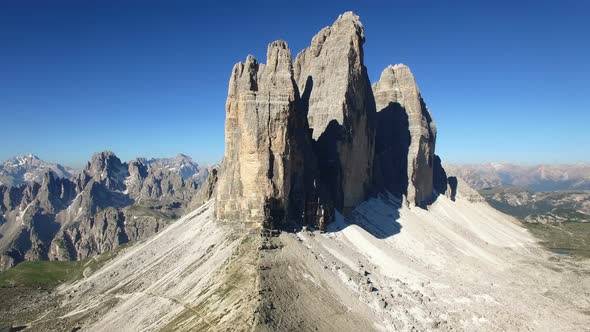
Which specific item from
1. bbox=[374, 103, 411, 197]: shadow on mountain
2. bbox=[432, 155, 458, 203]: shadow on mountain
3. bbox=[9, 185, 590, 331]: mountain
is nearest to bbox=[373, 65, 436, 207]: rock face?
bbox=[374, 103, 411, 197]: shadow on mountain

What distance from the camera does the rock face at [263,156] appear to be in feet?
212

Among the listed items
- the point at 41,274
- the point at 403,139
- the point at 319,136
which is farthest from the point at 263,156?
the point at 41,274

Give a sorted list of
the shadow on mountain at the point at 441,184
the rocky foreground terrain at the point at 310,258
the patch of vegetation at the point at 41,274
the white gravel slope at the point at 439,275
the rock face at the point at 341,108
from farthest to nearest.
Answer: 1. the shadow on mountain at the point at 441,184
2. the patch of vegetation at the point at 41,274
3. the rock face at the point at 341,108
4. the white gravel slope at the point at 439,275
5. the rocky foreground terrain at the point at 310,258

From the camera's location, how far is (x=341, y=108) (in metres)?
91.4

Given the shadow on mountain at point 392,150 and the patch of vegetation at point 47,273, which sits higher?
the shadow on mountain at point 392,150

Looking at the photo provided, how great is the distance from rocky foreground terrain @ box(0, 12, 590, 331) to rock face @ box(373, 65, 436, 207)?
1175 cm

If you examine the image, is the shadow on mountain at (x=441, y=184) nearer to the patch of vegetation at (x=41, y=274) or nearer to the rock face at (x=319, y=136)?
the rock face at (x=319, y=136)

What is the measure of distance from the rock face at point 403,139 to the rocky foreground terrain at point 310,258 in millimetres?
11749

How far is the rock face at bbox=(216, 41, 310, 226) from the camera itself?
64.5 m

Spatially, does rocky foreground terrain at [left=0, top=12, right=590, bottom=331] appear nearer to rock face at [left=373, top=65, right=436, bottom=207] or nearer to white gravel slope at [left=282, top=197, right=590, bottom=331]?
white gravel slope at [left=282, top=197, right=590, bottom=331]

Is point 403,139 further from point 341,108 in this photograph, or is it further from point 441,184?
point 341,108

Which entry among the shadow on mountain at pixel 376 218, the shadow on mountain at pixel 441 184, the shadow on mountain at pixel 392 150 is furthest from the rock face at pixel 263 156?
the shadow on mountain at pixel 441 184

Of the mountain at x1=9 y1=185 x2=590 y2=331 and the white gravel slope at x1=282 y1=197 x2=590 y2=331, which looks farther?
the white gravel slope at x1=282 y1=197 x2=590 y2=331

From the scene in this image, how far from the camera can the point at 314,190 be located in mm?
75125
